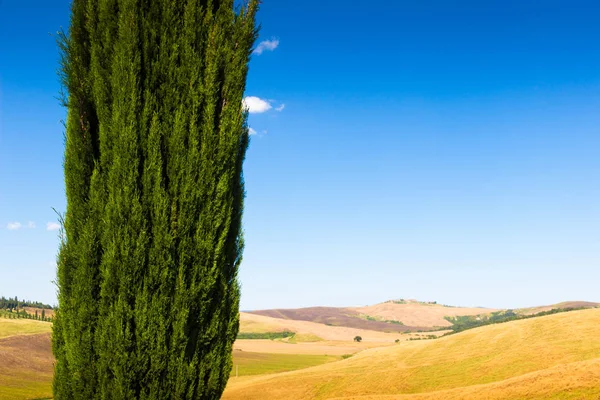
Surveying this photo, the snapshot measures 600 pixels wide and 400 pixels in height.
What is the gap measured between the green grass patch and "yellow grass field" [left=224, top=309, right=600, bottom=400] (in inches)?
2081

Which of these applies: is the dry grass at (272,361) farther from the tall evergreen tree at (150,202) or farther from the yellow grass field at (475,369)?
the tall evergreen tree at (150,202)

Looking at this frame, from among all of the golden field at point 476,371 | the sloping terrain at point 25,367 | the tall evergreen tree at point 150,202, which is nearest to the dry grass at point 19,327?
the sloping terrain at point 25,367

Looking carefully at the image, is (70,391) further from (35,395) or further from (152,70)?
(35,395)

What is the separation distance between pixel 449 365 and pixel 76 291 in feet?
177

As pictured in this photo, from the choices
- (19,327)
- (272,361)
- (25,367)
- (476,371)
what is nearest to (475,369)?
(476,371)

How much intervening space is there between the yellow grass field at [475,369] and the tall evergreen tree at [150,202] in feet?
98.1

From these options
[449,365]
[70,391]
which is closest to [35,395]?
[449,365]

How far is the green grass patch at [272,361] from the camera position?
389 ft

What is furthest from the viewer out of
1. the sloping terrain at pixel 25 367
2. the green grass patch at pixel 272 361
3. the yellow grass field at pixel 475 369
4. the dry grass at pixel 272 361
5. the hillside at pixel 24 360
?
the green grass patch at pixel 272 361

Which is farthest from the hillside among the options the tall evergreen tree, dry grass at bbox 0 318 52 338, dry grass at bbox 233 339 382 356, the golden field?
the tall evergreen tree

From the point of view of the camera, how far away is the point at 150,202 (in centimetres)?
1145

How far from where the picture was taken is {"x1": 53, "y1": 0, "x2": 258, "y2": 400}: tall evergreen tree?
36.3 ft

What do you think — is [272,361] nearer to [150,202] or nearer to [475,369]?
[475,369]

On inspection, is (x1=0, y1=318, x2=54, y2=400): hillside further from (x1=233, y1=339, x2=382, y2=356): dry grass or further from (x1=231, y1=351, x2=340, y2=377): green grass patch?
(x1=233, y1=339, x2=382, y2=356): dry grass
